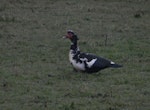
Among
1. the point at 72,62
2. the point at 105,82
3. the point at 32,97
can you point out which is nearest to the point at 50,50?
the point at 72,62

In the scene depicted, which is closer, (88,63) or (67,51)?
(88,63)

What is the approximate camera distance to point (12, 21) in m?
17.6

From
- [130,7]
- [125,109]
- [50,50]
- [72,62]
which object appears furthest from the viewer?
[130,7]

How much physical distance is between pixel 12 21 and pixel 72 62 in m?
6.28

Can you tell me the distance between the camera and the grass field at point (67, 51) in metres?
9.73

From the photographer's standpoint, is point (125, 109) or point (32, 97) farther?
point (32, 97)

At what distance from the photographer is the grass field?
31.9 feet

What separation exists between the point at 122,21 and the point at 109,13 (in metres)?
1.34

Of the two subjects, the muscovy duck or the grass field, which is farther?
the muscovy duck

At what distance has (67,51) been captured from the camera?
13.9 m

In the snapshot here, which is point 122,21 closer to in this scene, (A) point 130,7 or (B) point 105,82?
(A) point 130,7

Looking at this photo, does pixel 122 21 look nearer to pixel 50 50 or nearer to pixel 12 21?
pixel 12 21

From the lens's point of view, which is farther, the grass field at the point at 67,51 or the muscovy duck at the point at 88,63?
the muscovy duck at the point at 88,63

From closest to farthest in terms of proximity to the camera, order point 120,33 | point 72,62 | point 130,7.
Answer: point 72,62 < point 120,33 < point 130,7
